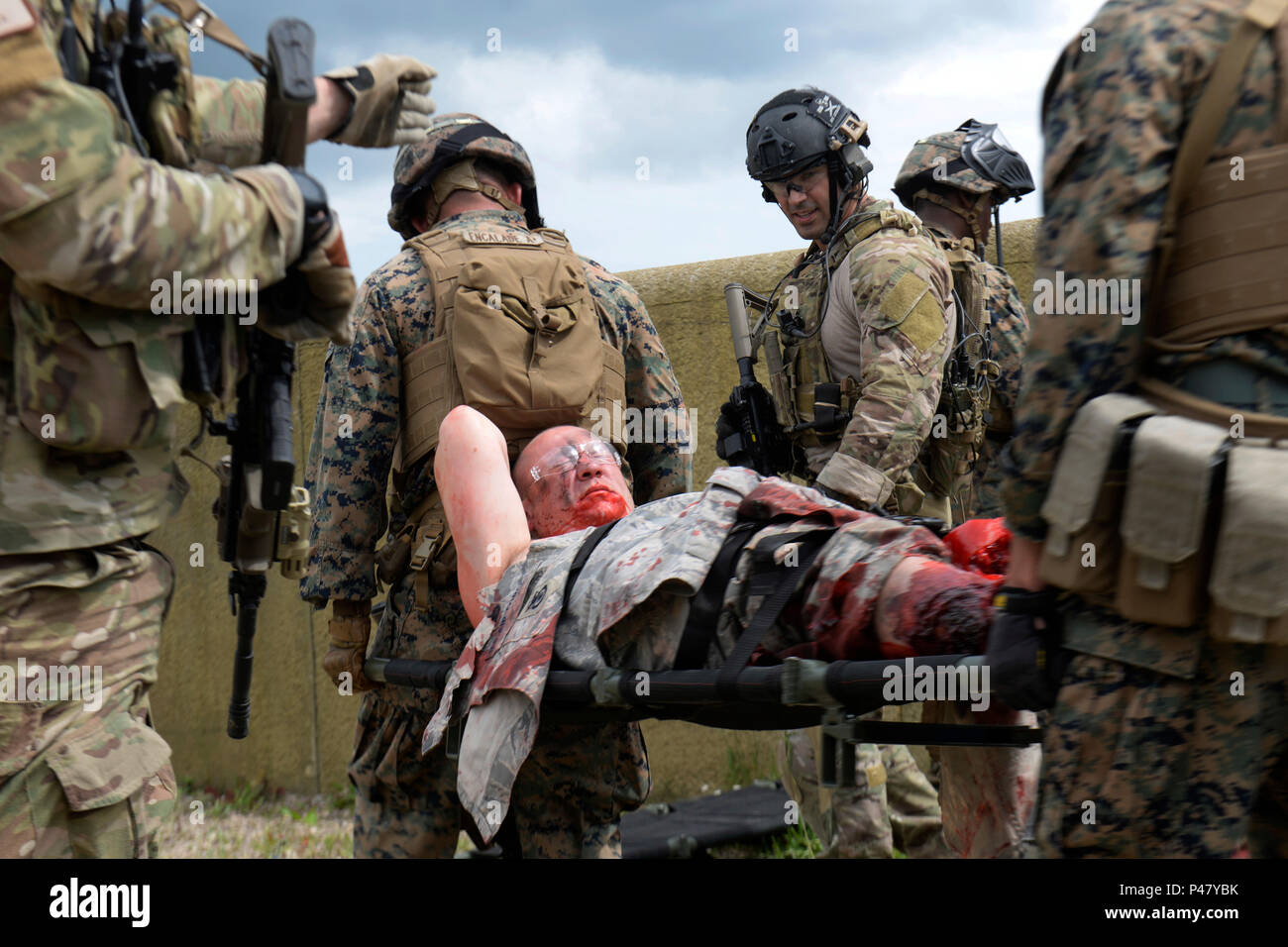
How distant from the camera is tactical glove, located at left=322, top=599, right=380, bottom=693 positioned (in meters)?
3.60

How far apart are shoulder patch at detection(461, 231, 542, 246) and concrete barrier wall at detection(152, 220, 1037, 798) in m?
1.99

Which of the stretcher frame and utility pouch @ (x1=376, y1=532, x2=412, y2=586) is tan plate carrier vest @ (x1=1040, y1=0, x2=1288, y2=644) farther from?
utility pouch @ (x1=376, y1=532, x2=412, y2=586)

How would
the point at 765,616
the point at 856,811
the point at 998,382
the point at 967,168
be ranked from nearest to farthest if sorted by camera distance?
the point at 765,616 → the point at 856,811 → the point at 998,382 → the point at 967,168

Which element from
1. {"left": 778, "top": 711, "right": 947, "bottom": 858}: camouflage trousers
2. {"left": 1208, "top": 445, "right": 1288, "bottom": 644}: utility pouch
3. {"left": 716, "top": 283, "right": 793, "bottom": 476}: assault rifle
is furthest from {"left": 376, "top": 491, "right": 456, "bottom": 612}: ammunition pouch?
{"left": 1208, "top": 445, "right": 1288, "bottom": 644}: utility pouch

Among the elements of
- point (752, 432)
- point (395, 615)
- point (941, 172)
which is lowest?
point (395, 615)

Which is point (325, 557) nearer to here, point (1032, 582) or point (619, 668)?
A: point (619, 668)

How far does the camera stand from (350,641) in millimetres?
3635

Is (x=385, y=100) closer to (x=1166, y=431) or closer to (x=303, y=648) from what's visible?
(x=1166, y=431)

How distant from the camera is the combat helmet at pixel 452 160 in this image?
149 inches

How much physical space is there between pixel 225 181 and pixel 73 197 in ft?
1.06

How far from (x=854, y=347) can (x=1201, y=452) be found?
250cm

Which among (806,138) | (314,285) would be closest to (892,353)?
(806,138)

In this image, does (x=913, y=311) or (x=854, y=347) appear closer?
(x=913, y=311)

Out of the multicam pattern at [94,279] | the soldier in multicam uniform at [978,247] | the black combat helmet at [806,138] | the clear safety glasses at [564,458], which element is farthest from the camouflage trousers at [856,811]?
the multicam pattern at [94,279]
